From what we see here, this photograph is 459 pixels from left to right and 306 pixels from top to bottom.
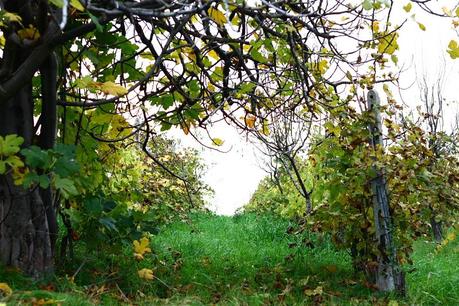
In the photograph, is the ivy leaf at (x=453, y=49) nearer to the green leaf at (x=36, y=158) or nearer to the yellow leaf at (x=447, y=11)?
the yellow leaf at (x=447, y=11)

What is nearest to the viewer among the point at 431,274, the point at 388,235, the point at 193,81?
the point at 193,81

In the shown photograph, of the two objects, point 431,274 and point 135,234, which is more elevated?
point 135,234

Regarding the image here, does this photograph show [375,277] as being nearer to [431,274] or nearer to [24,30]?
[431,274]

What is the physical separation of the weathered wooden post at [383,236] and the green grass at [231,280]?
0.48 ft

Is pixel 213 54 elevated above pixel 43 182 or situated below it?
above

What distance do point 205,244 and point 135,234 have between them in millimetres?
2467

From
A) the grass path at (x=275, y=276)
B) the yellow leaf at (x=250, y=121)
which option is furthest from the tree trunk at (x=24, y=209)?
the yellow leaf at (x=250, y=121)

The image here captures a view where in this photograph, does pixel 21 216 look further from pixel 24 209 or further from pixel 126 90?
pixel 126 90

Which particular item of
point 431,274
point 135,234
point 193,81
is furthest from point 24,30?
point 431,274

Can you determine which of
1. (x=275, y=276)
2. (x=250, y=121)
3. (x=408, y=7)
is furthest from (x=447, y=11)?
(x=275, y=276)

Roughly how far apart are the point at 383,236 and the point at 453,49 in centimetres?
181

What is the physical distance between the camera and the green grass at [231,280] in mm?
3215

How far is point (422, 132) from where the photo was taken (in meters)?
4.29

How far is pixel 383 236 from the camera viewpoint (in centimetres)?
425
